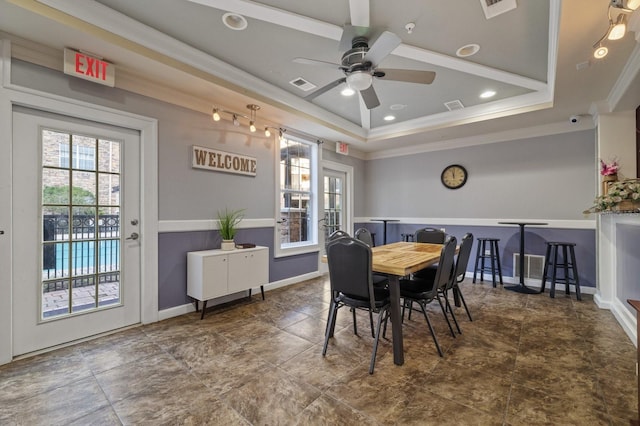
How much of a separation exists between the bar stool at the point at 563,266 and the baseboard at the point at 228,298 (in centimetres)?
345

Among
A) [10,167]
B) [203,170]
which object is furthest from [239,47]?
[10,167]

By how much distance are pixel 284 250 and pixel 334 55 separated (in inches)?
112

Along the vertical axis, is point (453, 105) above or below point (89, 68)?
above

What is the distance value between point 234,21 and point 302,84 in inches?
49.1

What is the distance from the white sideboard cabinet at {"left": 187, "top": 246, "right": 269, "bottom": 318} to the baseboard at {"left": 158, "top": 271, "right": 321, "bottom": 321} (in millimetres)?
165

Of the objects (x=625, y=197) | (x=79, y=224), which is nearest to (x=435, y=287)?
(x=625, y=197)

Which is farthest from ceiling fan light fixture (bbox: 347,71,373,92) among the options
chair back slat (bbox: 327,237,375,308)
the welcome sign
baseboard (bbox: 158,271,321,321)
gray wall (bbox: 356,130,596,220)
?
gray wall (bbox: 356,130,596,220)

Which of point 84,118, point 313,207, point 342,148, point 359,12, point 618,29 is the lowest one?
point 313,207

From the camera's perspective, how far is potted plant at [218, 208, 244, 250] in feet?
11.5

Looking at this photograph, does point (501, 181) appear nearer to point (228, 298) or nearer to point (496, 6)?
point (496, 6)

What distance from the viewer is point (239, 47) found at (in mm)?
2770

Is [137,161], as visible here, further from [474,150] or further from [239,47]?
[474,150]

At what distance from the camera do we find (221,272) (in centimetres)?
330

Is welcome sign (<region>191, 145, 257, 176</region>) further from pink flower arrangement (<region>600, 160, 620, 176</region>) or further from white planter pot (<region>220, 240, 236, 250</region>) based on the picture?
pink flower arrangement (<region>600, 160, 620, 176</region>)
